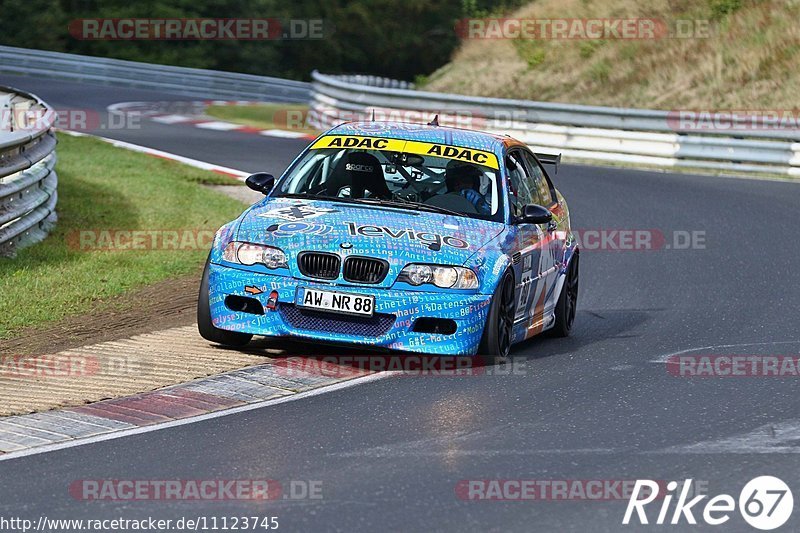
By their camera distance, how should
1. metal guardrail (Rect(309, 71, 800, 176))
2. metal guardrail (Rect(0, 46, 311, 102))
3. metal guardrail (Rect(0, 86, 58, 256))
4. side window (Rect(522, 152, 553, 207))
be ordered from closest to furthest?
side window (Rect(522, 152, 553, 207)) → metal guardrail (Rect(0, 86, 58, 256)) → metal guardrail (Rect(309, 71, 800, 176)) → metal guardrail (Rect(0, 46, 311, 102))

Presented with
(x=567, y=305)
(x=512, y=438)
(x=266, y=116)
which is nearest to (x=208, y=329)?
(x=512, y=438)

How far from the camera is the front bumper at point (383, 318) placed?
30.9 ft

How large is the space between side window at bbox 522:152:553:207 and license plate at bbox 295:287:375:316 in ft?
8.19

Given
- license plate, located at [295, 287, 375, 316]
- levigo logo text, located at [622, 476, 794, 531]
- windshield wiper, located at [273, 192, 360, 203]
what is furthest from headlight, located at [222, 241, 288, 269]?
→ levigo logo text, located at [622, 476, 794, 531]

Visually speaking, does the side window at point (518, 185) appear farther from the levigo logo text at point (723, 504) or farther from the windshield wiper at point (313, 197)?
the levigo logo text at point (723, 504)

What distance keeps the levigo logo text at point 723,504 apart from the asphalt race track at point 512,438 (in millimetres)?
65

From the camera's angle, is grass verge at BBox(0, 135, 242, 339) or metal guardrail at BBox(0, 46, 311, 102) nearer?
grass verge at BBox(0, 135, 242, 339)

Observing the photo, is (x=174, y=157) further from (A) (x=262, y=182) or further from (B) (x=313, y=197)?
(B) (x=313, y=197)

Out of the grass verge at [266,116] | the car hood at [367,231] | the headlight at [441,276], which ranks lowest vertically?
the grass verge at [266,116]

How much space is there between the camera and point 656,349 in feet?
35.7

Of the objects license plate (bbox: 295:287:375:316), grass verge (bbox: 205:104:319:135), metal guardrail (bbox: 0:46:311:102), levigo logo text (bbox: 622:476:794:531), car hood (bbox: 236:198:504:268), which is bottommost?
grass verge (bbox: 205:104:319:135)

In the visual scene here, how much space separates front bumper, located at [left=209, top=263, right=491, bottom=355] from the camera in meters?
9.43

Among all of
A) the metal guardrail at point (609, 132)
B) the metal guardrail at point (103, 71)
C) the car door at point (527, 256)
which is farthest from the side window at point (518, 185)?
the metal guardrail at point (103, 71)

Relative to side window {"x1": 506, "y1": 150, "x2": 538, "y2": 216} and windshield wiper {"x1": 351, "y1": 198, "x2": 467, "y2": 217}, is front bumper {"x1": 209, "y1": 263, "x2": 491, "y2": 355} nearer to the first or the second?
windshield wiper {"x1": 351, "y1": 198, "x2": 467, "y2": 217}
